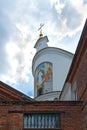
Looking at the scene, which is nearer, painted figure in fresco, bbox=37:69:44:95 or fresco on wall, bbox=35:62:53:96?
fresco on wall, bbox=35:62:53:96

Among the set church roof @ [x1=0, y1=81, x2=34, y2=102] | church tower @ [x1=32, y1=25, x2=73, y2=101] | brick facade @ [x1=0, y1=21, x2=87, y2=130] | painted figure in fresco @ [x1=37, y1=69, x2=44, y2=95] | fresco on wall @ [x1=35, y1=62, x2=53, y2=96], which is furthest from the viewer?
painted figure in fresco @ [x1=37, y1=69, x2=44, y2=95]

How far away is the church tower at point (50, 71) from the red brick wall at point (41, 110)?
15.7m

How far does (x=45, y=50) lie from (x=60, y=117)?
63.2 ft

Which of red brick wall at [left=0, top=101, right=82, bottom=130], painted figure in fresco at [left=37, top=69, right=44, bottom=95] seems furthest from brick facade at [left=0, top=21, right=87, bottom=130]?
painted figure in fresco at [left=37, top=69, right=44, bottom=95]

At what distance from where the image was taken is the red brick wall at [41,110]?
611 inches

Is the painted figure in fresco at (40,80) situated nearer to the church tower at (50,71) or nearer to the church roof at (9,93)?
the church tower at (50,71)

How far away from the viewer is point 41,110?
1578cm

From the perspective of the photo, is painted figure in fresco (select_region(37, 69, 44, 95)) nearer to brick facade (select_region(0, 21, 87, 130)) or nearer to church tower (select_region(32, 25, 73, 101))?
church tower (select_region(32, 25, 73, 101))

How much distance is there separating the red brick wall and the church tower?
51.4 ft

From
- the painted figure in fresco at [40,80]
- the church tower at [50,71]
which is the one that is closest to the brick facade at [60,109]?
the church tower at [50,71]

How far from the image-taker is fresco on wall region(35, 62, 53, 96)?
33.0 m

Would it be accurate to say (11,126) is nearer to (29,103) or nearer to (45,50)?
(29,103)

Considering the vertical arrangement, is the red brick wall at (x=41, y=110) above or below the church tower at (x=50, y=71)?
below

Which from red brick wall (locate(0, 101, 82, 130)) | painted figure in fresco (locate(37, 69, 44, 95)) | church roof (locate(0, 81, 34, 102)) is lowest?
red brick wall (locate(0, 101, 82, 130))
